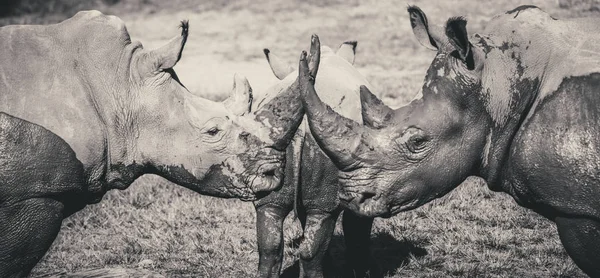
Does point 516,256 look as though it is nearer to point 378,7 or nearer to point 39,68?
point 39,68

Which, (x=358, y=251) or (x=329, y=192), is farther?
(x=358, y=251)

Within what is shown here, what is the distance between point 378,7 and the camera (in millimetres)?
17859

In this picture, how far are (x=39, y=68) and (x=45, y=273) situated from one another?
1845 millimetres

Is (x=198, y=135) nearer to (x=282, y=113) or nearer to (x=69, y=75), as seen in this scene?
(x=282, y=113)

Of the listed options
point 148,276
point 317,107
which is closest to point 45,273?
point 148,276

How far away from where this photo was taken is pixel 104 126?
17.9 feet

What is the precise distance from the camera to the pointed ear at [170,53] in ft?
17.6

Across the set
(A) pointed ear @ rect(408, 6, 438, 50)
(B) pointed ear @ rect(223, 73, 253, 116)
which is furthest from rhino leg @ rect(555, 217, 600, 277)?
(B) pointed ear @ rect(223, 73, 253, 116)

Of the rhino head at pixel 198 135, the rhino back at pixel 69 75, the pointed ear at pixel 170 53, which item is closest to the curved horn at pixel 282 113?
the rhino head at pixel 198 135

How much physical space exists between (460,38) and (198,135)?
5.39ft

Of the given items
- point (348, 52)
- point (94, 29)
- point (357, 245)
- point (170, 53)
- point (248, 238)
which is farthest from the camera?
point (248, 238)

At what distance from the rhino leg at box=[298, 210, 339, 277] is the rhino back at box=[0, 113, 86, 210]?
5.40 feet

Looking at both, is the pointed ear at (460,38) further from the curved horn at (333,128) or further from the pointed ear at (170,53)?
the pointed ear at (170,53)

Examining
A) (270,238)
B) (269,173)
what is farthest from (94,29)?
(270,238)
